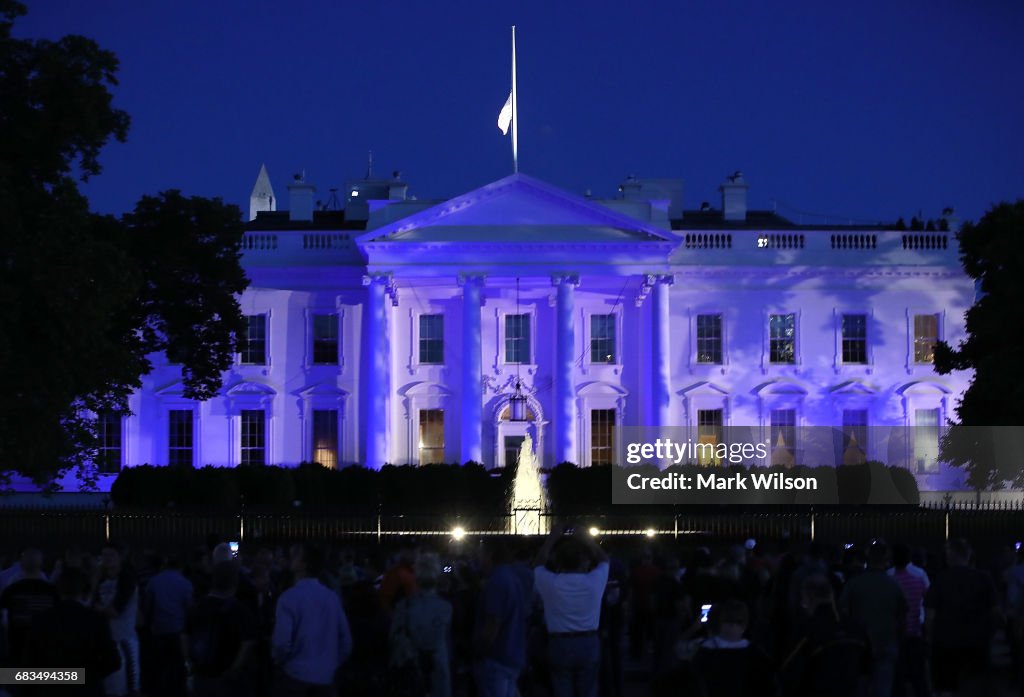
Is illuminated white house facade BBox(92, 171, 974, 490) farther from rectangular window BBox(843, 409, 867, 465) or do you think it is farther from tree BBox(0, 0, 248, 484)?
tree BBox(0, 0, 248, 484)

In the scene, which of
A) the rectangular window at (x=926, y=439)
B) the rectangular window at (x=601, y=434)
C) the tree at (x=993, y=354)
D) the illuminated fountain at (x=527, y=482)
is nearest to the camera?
the tree at (x=993, y=354)

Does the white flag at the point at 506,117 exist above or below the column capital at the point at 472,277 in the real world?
above

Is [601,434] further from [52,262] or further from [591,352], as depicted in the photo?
[52,262]

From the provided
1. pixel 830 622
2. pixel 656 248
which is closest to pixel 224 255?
pixel 656 248

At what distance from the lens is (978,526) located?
99.8ft

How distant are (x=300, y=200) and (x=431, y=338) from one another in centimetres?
932

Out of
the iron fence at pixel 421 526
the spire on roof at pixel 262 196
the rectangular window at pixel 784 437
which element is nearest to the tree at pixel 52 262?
the iron fence at pixel 421 526

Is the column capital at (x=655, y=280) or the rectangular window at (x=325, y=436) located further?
the rectangular window at (x=325, y=436)

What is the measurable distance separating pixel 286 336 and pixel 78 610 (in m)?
41.1

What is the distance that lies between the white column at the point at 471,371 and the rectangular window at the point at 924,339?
51.1 ft

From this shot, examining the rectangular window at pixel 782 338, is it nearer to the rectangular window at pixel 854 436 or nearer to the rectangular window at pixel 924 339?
the rectangular window at pixel 854 436

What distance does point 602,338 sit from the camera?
50875mm

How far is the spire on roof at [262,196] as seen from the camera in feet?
298

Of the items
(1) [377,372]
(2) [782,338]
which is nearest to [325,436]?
(1) [377,372]
